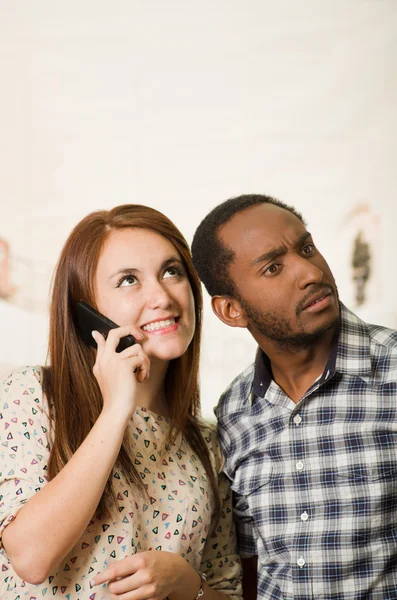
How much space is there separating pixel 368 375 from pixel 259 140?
1.27 metres

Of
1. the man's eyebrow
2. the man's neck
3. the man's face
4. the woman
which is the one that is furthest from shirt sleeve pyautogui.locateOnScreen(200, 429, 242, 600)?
the man's eyebrow

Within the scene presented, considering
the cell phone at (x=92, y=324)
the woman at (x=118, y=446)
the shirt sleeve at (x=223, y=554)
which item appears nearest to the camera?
the woman at (x=118, y=446)

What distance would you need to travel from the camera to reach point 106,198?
2490 millimetres

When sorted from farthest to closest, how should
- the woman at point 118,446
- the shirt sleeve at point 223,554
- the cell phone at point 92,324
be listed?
the shirt sleeve at point 223,554, the cell phone at point 92,324, the woman at point 118,446

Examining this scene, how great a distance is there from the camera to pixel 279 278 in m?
1.57

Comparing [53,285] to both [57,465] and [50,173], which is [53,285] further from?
[50,173]

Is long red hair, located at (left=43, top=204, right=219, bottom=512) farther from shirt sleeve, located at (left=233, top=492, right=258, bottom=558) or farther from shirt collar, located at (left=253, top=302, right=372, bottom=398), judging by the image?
shirt collar, located at (left=253, top=302, right=372, bottom=398)

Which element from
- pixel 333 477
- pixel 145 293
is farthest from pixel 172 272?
pixel 333 477

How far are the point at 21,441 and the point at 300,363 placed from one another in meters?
0.62

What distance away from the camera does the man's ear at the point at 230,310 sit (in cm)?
169

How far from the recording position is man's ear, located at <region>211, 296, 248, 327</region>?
5.53ft

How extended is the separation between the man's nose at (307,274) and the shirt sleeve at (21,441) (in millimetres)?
588

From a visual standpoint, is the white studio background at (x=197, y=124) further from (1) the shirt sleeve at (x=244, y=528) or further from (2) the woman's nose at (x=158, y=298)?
(2) the woman's nose at (x=158, y=298)

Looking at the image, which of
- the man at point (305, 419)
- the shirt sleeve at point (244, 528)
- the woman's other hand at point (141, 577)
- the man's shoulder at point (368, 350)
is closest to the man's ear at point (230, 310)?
the man at point (305, 419)
